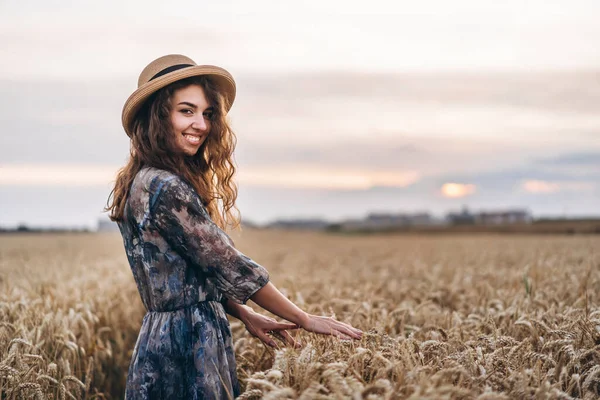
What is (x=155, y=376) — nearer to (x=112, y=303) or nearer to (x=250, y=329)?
(x=250, y=329)

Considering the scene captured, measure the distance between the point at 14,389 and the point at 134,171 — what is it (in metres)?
1.46

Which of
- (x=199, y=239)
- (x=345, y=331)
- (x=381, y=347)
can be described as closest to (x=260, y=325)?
(x=345, y=331)

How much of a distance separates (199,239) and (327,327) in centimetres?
78

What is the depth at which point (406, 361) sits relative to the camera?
8.52 ft

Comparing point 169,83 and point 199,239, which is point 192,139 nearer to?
point 169,83

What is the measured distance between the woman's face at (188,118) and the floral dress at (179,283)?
0.84ft

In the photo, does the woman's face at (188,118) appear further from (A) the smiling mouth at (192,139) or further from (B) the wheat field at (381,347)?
(B) the wheat field at (381,347)

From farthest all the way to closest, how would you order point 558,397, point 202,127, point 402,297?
point 402,297 → point 202,127 → point 558,397

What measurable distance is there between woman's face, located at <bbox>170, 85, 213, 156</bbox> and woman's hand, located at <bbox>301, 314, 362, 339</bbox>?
1061 millimetres

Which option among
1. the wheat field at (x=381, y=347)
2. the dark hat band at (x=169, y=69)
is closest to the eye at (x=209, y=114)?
the dark hat band at (x=169, y=69)

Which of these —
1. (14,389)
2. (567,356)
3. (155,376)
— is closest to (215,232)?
(155,376)

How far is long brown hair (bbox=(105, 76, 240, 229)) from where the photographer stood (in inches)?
108

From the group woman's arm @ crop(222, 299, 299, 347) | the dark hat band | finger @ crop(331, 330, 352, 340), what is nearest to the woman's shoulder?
the dark hat band

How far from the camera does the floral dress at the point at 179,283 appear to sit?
252 cm
